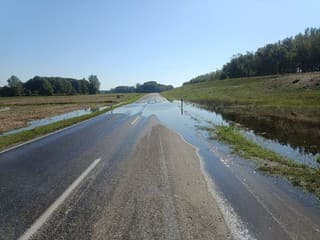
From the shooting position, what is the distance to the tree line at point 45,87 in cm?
13238

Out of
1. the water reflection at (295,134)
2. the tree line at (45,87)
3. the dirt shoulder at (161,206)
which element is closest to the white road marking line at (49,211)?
the dirt shoulder at (161,206)

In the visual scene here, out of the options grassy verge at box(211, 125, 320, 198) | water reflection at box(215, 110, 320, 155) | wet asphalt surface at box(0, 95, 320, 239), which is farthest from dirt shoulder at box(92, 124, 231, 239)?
water reflection at box(215, 110, 320, 155)

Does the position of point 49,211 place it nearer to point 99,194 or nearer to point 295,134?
point 99,194

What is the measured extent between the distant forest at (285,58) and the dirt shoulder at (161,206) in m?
85.9

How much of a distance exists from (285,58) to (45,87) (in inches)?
4300

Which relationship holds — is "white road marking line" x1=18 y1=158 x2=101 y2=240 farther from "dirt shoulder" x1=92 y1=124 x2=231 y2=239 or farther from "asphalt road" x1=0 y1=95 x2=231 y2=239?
"dirt shoulder" x1=92 y1=124 x2=231 y2=239

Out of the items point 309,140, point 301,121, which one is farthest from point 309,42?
point 309,140

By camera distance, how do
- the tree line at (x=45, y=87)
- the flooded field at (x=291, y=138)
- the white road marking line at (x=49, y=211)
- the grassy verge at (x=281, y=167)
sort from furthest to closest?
the tree line at (x=45, y=87) < the flooded field at (x=291, y=138) < the grassy verge at (x=281, y=167) < the white road marking line at (x=49, y=211)

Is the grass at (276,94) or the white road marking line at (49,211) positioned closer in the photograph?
the white road marking line at (49,211)

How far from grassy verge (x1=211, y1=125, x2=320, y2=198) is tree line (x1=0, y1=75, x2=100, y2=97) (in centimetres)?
13807

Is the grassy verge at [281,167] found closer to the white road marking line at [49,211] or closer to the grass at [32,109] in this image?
the white road marking line at [49,211]

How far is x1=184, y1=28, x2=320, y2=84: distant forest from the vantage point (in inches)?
3282

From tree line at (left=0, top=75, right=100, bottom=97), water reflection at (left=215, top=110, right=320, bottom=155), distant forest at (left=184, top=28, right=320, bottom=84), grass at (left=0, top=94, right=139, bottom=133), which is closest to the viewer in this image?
water reflection at (left=215, top=110, right=320, bottom=155)

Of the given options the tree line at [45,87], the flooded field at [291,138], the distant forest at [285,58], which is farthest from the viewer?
the tree line at [45,87]
